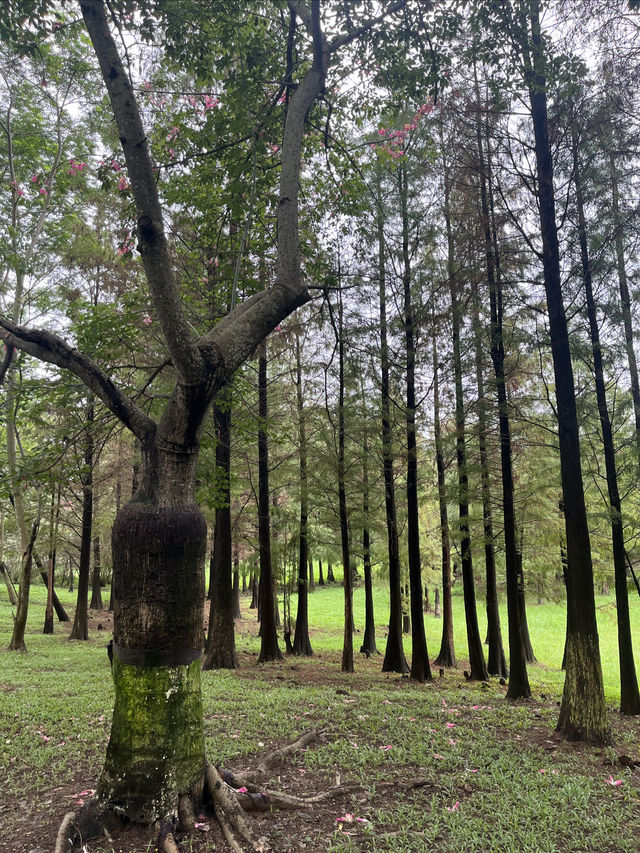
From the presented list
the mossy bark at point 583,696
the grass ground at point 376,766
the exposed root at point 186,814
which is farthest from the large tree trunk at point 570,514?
the exposed root at point 186,814

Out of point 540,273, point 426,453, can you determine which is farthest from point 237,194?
point 426,453

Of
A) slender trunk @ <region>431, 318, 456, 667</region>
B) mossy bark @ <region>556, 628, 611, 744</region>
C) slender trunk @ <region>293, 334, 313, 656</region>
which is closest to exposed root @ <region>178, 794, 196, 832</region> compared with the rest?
mossy bark @ <region>556, 628, 611, 744</region>

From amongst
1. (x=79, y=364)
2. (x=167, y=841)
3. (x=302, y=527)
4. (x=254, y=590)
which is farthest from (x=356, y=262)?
(x=254, y=590)

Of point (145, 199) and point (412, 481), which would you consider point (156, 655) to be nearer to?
point (145, 199)

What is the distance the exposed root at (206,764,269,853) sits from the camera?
3.02 meters

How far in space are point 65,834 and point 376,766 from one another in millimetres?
2508

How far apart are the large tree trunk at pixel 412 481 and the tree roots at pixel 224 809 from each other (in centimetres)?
663

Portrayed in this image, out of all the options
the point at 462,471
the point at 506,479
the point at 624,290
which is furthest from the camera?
the point at 462,471

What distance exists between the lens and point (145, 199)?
311cm

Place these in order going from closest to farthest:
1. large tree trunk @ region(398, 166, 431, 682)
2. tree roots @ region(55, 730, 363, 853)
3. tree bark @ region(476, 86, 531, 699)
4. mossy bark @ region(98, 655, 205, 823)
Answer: tree roots @ region(55, 730, 363, 853) → mossy bark @ region(98, 655, 205, 823) → tree bark @ region(476, 86, 531, 699) → large tree trunk @ region(398, 166, 431, 682)

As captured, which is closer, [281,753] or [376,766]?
[376,766]

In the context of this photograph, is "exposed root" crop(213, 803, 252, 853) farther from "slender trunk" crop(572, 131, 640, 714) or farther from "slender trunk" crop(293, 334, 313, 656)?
"slender trunk" crop(293, 334, 313, 656)

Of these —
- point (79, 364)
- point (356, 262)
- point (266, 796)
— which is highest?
point (356, 262)

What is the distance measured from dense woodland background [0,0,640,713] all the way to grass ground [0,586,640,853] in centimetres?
249
